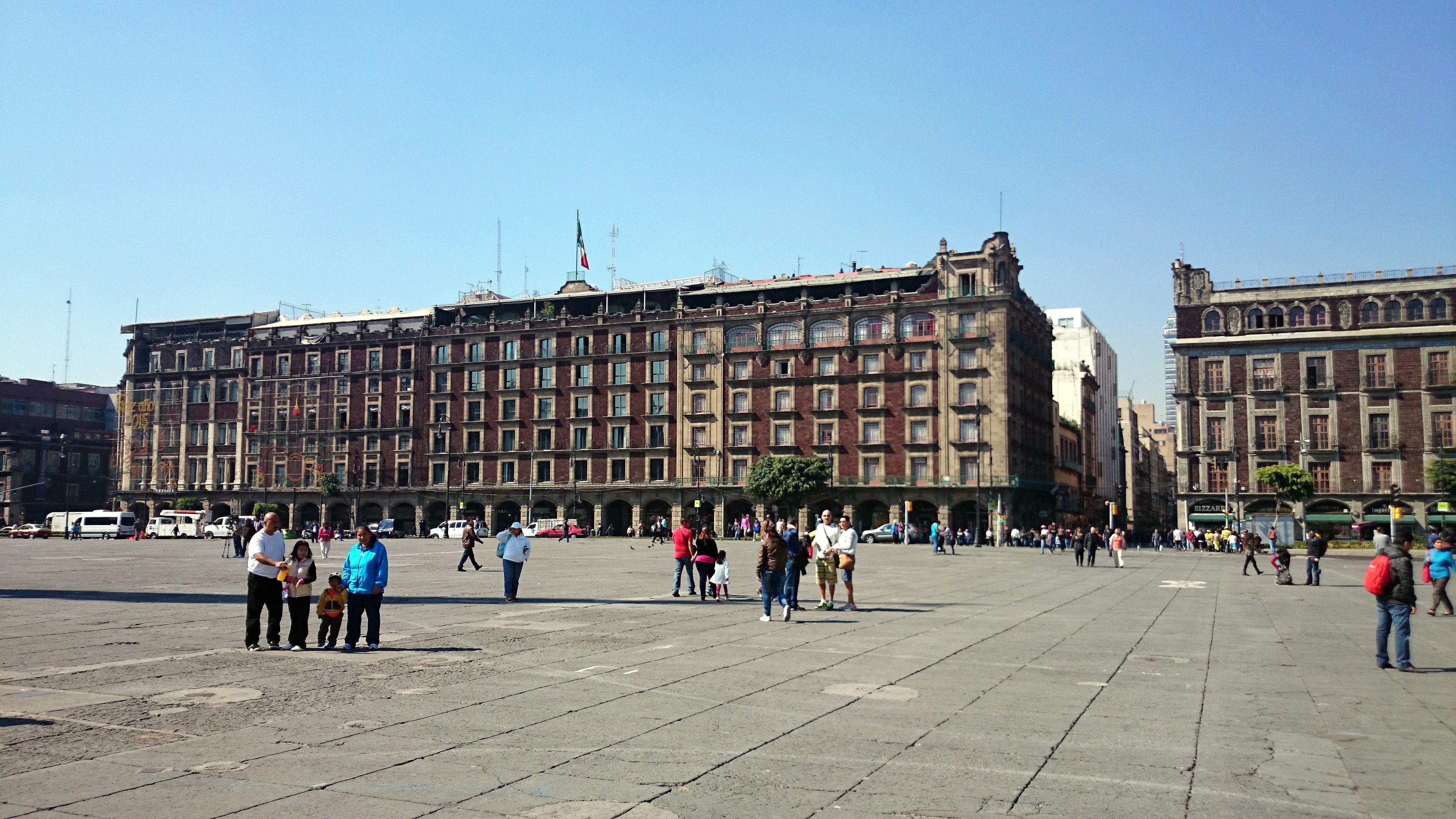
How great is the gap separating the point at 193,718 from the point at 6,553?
41132 mm

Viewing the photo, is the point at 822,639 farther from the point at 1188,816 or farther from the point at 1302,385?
the point at 1302,385

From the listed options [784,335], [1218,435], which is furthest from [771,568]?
[1218,435]

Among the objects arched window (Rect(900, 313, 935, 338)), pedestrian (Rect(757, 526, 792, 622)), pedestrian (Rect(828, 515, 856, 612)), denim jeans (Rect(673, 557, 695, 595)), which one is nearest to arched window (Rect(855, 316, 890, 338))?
arched window (Rect(900, 313, 935, 338))

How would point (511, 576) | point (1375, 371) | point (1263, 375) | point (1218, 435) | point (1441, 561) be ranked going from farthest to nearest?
point (1218, 435), point (1263, 375), point (1375, 371), point (511, 576), point (1441, 561)

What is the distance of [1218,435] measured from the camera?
7806 cm

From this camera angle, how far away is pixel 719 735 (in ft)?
28.7

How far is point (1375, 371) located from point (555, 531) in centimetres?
5739

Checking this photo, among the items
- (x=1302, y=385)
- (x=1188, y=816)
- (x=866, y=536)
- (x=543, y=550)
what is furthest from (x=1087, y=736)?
(x=1302, y=385)

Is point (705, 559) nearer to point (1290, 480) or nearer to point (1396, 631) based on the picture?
point (1396, 631)

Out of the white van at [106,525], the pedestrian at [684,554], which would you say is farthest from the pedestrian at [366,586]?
the white van at [106,525]

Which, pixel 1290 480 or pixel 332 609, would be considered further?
pixel 1290 480

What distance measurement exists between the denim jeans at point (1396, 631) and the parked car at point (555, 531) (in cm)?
6628

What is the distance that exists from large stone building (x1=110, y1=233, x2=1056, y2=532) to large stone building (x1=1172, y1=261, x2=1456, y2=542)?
39.5ft

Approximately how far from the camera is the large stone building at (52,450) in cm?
11150
